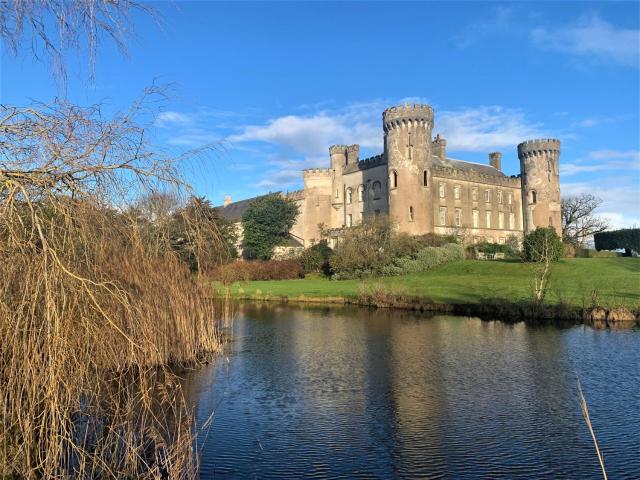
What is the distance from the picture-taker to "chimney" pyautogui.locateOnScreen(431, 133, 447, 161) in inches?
1886

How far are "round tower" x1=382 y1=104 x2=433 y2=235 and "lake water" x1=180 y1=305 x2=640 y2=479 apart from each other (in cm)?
2698

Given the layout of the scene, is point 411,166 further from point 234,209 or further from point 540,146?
point 234,209

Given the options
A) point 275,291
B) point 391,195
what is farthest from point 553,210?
point 275,291

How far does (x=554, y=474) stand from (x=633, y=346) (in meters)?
8.01

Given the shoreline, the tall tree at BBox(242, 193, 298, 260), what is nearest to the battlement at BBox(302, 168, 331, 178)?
the tall tree at BBox(242, 193, 298, 260)

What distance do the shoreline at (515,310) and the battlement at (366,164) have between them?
73.9ft

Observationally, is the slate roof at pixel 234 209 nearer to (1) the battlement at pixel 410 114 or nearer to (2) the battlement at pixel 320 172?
(2) the battlement at pixel 320 172

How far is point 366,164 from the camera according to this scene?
151ft

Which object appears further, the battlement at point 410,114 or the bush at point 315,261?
the battlement at point 410,114

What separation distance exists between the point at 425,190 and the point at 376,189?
5.00 metres

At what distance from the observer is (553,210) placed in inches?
1873

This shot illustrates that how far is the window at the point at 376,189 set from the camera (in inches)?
1759

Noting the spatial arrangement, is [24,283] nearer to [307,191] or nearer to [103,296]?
[103,296]

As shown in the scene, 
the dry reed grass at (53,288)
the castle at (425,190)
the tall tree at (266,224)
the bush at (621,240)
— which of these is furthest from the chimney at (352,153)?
the dry reed grass at (53,288)
